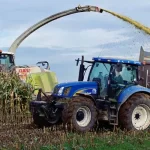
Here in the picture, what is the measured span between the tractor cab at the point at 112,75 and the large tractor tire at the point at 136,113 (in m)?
0.35

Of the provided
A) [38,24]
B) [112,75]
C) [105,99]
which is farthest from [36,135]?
[38,24]

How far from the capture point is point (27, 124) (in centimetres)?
1188

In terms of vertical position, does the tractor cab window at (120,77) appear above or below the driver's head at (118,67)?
below

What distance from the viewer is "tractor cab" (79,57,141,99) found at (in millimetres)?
10289

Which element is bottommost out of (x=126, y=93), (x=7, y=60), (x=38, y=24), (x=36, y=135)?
(x=36, y=135)

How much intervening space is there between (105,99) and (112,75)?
0.56 meters

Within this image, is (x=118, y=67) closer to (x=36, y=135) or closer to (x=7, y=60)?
(x=36, y=135)

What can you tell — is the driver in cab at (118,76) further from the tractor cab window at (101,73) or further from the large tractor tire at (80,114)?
the large tractor tire at (80,114)

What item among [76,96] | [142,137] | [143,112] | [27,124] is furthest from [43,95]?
[142,137]

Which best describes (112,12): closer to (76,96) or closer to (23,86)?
(23,86)

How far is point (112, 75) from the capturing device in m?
10.3

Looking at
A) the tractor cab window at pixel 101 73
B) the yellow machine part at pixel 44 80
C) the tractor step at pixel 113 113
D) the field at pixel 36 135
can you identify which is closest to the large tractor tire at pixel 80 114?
Result: the field at pixel 36 135

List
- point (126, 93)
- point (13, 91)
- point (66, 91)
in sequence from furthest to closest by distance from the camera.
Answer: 1. point (13, 91)
2. point (66, 91)
3. point (126, 93)

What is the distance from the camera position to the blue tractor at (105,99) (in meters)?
9.90
